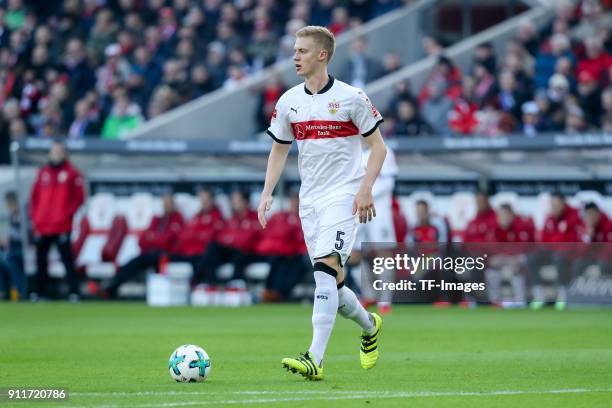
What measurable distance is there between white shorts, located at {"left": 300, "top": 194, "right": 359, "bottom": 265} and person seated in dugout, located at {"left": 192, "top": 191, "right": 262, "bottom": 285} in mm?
12360

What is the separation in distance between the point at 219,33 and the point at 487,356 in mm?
17493

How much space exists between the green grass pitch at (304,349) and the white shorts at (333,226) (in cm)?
83

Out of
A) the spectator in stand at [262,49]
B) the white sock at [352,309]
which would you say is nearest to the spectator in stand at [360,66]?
the spectator in stand at [262,49]

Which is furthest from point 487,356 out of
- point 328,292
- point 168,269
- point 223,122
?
point 223,122

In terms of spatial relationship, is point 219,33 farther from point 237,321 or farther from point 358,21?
point 237,321

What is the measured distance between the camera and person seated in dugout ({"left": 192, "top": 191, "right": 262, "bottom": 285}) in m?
21.8

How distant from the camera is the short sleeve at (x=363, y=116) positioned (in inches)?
365

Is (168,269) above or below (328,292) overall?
below

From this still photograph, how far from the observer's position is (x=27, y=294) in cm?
2273

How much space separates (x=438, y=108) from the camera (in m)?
23.5

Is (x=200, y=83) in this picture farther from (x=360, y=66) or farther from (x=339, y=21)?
(x=360, y=66)

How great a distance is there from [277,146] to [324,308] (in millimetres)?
1232

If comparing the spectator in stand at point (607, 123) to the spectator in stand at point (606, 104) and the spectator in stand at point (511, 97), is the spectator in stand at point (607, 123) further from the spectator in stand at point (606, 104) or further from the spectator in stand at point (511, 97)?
the spectator in stand at point (511, 97)

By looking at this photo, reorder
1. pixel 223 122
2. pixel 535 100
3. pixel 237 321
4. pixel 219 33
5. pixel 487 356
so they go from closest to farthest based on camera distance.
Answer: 1. pixel 487 356
2. pixel 237 321
3. pixel 535 100
4. pixel 223 122
5. pixel 219 33
